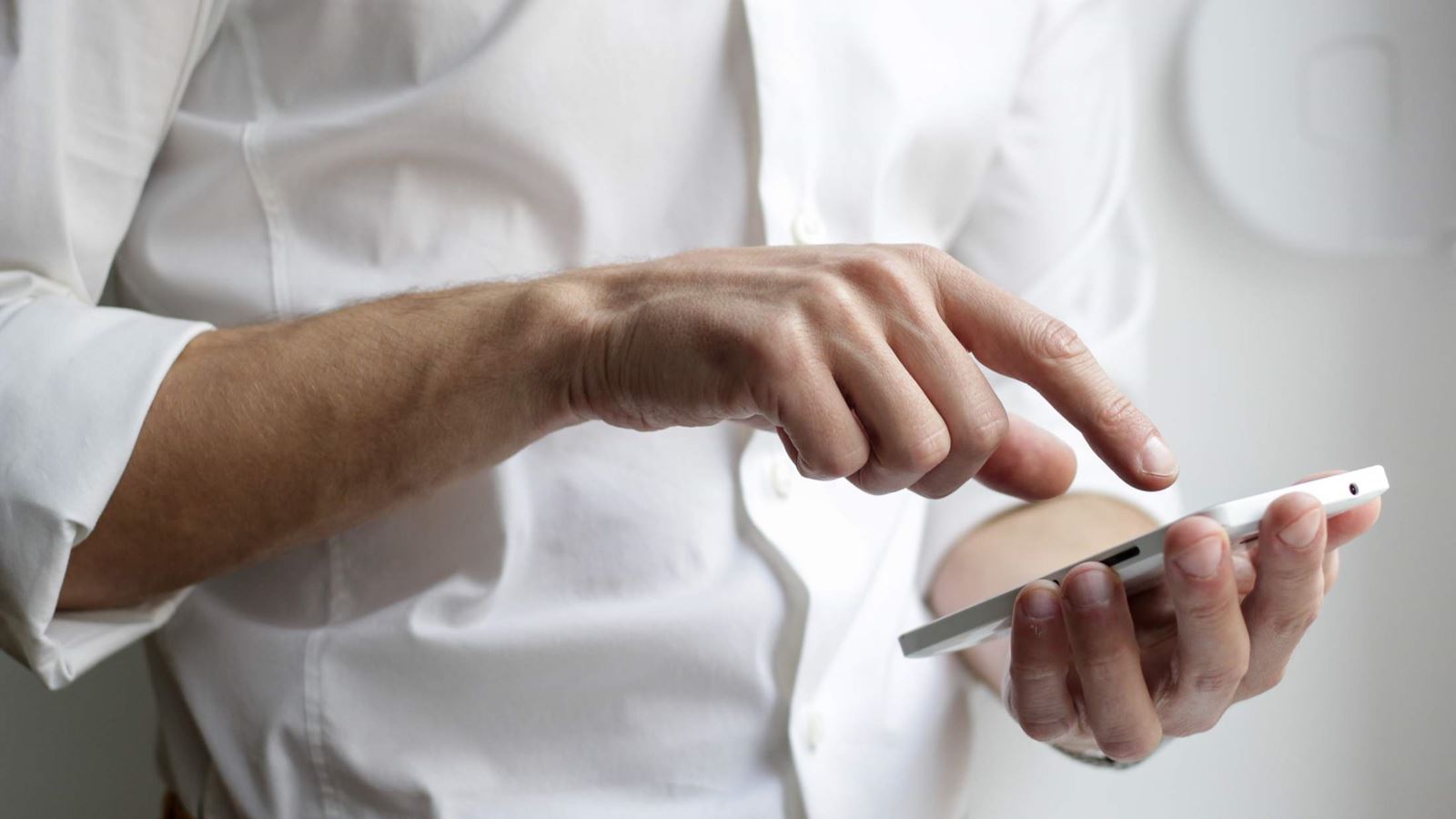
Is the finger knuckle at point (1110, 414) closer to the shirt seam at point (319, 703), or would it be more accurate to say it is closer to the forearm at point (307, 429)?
the forearm at point (307, 429)

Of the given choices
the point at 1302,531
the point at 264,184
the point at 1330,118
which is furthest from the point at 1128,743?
the point at 1330,118

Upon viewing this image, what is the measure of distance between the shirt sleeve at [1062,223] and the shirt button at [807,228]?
0.24 meters

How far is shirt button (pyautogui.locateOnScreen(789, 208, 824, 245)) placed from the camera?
0.67m

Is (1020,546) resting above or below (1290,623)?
below

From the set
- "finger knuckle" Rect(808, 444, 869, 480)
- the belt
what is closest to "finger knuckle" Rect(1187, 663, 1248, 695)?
"finger knuckle" Rect(808, 444, 869, 480)

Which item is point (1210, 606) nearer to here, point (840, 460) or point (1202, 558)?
point (1202, 558)

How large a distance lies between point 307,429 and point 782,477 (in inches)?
10.9

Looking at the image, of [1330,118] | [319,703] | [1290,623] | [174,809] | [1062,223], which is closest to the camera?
[1290,623]

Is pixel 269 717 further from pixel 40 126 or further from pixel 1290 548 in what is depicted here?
pixel 1290 548

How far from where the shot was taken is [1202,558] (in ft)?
1.49

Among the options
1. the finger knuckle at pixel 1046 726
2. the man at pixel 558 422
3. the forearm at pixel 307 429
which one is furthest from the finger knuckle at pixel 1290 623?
the forearm at pixel 307 429

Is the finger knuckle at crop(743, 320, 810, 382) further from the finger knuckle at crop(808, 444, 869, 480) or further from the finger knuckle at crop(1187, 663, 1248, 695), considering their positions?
the finger knuckle at crop(1187, 663, 1248, 695)

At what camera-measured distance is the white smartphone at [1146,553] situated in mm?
457

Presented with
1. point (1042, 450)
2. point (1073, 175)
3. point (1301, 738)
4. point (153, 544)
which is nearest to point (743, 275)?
point (1042, 450)
